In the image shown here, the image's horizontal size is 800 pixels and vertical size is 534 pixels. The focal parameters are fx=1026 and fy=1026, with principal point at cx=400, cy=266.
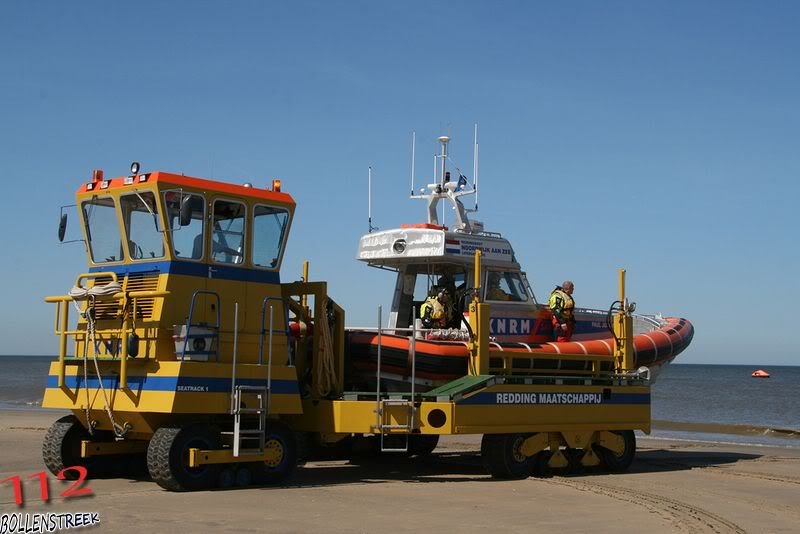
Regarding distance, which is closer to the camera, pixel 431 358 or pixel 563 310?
pixel 431 358

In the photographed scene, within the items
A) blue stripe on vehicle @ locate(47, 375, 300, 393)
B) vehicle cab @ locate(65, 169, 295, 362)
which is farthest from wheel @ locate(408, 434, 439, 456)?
vehicle cab @ locate(65, 169, 295, 362)

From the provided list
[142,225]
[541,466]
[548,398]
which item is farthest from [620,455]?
[142,225]

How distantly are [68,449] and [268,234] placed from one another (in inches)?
148

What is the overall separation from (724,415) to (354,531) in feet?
117

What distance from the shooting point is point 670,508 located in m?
11.5

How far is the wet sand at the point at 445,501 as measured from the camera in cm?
1004

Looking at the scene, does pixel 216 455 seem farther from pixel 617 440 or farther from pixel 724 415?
pixel 724 415

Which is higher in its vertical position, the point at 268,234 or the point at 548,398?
the point at 268,234

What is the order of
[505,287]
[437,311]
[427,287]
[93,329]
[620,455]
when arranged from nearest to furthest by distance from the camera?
[93,329] → [437,311] → [620,455] → [505,287] → [427,287]

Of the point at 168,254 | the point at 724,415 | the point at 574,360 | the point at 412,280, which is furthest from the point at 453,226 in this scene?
the point at 724,415

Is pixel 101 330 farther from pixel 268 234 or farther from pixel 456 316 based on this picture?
pixel 456 316

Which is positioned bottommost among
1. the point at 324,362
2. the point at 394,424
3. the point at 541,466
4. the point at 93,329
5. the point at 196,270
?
the point at 541,466

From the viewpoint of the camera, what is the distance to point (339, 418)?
523 inches

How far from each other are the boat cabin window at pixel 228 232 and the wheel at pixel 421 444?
17.9 ft
